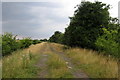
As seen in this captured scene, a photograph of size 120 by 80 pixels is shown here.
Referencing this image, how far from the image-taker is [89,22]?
22453 millimetres

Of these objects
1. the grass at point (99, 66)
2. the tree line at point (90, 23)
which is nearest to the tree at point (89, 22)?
A: the tree line at point (90, 23)

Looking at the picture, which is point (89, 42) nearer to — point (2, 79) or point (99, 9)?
point (99, 9)

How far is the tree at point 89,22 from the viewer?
71.1 feet

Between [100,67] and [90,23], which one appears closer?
[100,67]

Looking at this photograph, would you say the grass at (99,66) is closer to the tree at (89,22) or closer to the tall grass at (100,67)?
the tall grass at (100,67)

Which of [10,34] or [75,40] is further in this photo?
[75,40]

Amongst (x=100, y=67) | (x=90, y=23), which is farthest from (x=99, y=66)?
(x=90, y=23)

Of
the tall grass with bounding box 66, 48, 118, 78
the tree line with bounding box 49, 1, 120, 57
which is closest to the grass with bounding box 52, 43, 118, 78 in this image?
the tall grass with bounding box 66, 48, 118, 78

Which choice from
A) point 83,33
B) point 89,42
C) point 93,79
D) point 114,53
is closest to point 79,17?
point 83,33

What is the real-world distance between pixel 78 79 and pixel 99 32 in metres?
15.4

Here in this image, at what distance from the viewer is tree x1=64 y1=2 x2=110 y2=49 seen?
71.1 ft

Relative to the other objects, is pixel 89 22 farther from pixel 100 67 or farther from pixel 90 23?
pixel 100 67

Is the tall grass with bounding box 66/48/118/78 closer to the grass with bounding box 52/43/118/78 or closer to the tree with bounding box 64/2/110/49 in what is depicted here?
the grass with bounding box 52/43/118/78

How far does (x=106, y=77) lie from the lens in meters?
6.60
